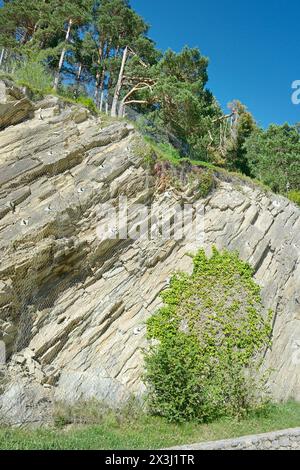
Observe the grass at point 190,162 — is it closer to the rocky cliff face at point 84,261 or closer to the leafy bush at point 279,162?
the rocky cliff face at point 84,261

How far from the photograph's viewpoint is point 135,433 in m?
7.05

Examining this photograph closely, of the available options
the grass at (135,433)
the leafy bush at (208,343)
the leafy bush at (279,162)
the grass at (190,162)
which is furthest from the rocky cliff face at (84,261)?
the leafy bush at (279,162)

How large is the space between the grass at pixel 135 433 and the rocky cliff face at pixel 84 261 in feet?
3.91

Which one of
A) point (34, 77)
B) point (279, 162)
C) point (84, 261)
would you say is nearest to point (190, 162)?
point (84, 261)

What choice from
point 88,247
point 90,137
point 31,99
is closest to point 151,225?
point 88,247

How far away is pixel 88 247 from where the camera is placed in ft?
34.4

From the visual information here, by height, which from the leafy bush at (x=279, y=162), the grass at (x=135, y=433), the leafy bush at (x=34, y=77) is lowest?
the grass at (x=135, y=433)

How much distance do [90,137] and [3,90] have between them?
9.02 ft

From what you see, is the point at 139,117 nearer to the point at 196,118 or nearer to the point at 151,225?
the point at 196,118

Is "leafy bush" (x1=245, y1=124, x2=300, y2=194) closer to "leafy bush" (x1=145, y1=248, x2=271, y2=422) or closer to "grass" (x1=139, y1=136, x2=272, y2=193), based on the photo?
"grass" (x1=139, y1=136, x2=272, y2=193)

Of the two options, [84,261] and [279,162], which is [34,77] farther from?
[279,162]

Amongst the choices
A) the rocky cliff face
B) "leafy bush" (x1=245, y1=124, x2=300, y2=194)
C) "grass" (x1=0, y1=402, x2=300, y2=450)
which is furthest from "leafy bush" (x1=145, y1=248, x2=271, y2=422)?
"leafy bush" (x1=245, y1=124, x2=300, y2=194)

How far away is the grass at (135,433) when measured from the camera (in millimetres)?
6066

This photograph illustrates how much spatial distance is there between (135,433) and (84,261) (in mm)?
4753
